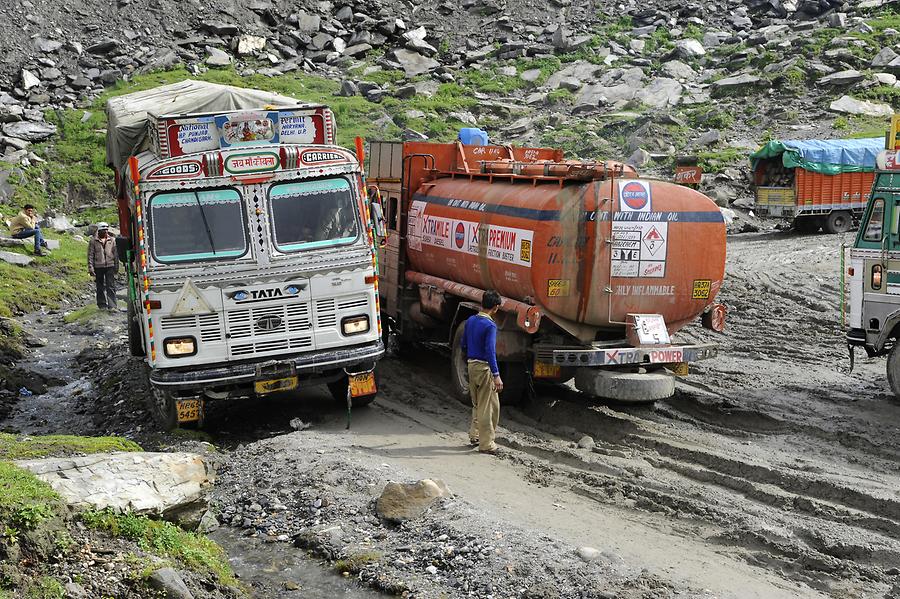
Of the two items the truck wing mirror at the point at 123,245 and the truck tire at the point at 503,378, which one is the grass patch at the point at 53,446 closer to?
the truck wing mirror at the point at 123,245

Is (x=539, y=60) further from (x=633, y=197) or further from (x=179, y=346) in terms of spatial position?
(x=179, y=346)

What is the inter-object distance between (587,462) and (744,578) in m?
3.06

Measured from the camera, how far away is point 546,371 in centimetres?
1213

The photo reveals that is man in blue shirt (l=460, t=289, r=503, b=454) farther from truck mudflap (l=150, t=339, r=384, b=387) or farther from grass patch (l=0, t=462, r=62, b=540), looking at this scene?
grass patch (l=0, t=462, r=62, b=540)

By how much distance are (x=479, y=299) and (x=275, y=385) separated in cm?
287

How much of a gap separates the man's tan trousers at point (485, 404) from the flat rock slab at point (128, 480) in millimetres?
3271

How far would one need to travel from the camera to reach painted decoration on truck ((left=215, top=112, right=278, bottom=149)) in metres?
11.7

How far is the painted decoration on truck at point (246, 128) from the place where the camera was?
11.7m

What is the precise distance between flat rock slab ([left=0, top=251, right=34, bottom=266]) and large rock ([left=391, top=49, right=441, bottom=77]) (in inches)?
930

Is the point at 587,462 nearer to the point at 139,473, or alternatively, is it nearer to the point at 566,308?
the point at 566,308

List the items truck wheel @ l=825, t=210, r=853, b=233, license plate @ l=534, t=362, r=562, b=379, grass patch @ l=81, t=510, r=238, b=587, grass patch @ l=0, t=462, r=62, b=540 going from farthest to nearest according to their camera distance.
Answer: truck wheel @ l=825, t=210, r=853, b=233 → license plate @ l=534, t=362, r=562, b=379 → grass patch @ l=81, t=510, r=238, b=587 → grass patch @ l=0, t=462, r=62, b=540

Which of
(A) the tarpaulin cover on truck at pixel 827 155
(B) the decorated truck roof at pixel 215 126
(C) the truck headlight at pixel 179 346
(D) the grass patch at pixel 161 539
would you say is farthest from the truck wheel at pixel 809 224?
(D) the grass patch at pixel 161 539

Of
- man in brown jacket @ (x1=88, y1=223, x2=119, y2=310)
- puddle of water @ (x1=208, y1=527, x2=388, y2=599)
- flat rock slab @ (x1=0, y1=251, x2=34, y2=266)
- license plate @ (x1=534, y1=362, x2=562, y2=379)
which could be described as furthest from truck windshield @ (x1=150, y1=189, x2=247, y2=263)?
flat rock slab @ (x1=0, y1=251, x2=34, y2=266)

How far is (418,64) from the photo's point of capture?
1772 inches
